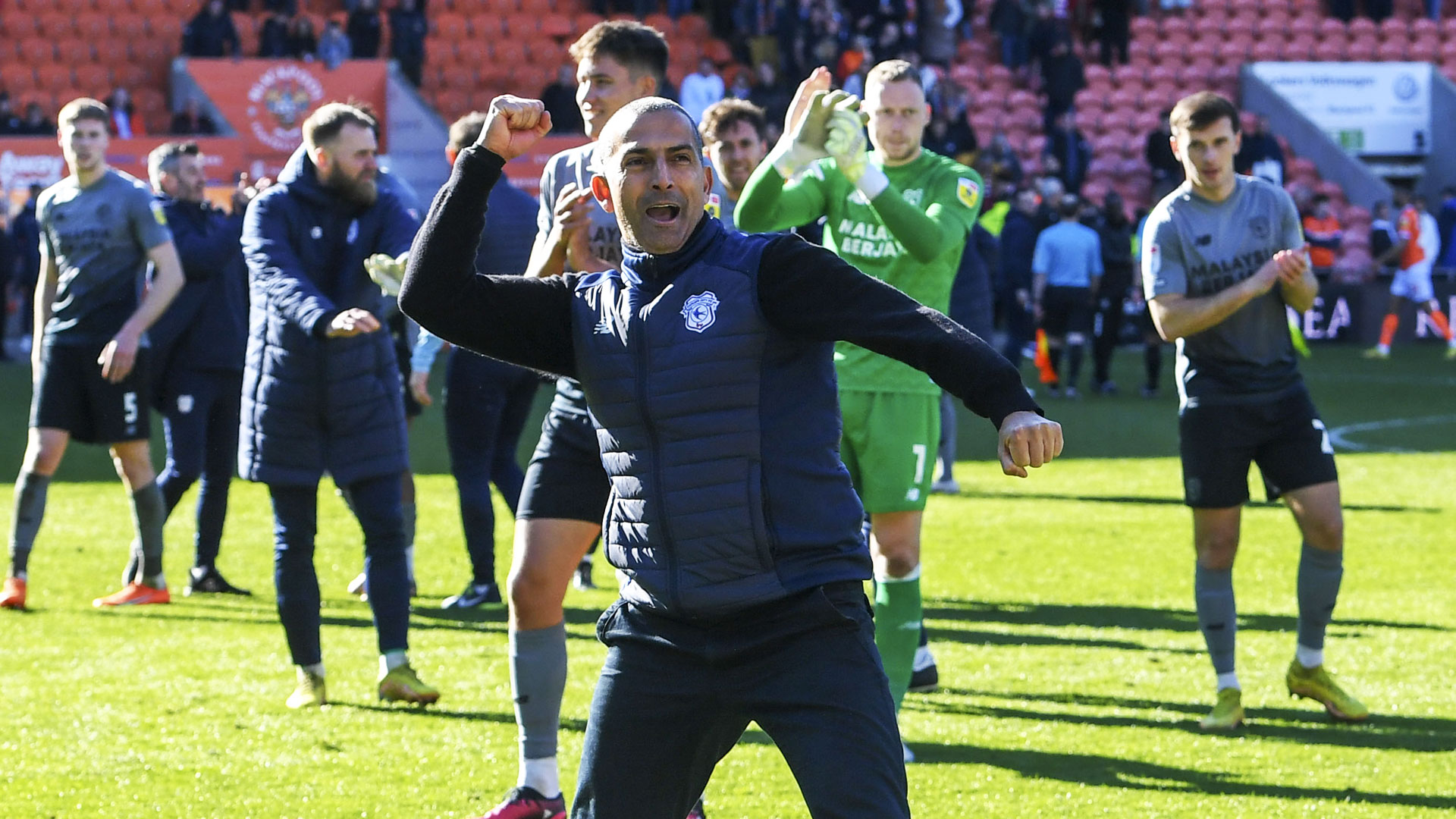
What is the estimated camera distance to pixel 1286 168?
28297 mm

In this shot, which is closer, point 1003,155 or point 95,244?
point 95,244

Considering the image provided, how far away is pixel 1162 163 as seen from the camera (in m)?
26.2

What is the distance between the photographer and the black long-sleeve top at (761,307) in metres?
3.17

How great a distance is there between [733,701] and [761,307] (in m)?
0.70

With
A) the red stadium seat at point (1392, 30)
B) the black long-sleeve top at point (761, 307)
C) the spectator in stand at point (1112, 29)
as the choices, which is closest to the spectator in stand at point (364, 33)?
the spectator in stand at point (1112, 29)

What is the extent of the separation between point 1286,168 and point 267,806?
25614 millimetres

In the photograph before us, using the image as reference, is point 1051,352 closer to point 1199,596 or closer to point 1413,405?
point 1413,405

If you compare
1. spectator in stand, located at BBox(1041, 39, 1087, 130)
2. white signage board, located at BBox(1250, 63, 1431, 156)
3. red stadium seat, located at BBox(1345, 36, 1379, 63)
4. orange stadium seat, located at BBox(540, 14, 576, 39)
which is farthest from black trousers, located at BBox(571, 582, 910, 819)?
red stadium seat, located at BBox(1345, 36, 1379, 63)

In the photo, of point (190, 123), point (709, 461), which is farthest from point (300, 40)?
point (709, 461)

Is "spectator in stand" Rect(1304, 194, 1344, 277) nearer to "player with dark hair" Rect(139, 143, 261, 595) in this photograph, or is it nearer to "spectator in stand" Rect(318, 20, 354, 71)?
"spectator in stand" Rect(318, 20, 354, 71)

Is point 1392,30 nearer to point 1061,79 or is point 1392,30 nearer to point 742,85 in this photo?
point 1061,79

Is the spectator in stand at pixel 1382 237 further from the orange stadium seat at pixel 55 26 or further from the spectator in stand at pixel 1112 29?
the orange stadium seat at pixel 55 26

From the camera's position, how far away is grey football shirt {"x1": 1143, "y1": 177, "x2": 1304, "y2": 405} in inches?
235

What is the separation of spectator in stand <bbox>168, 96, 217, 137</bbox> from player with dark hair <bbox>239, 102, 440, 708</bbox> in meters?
17.3
